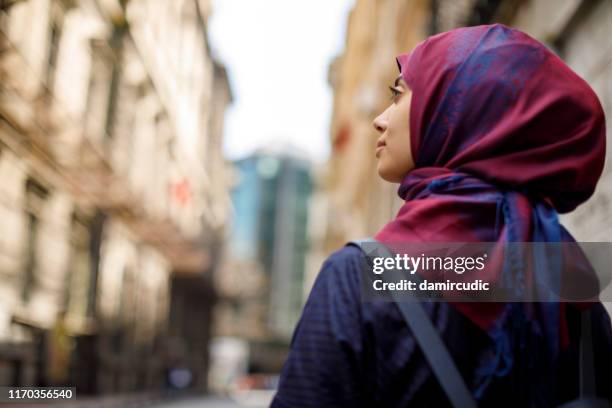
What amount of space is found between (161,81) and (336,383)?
22547 millimetres

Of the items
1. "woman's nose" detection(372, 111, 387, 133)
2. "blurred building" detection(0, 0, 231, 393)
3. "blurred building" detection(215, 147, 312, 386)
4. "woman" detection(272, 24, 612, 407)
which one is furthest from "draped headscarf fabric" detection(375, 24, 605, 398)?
"blurred building" detection(215, 147, 312, 386)

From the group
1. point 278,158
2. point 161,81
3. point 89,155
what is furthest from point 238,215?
point 89,155

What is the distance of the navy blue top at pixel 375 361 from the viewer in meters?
1.33

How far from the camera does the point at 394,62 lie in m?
16.4

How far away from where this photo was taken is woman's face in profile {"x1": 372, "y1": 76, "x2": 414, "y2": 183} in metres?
1.58

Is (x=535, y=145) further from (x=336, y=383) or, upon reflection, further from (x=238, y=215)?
(x=238, y=215)

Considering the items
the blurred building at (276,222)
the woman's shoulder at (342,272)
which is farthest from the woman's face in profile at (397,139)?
the blurred building at (276,222)

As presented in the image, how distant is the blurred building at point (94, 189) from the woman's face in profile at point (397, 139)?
9093mm

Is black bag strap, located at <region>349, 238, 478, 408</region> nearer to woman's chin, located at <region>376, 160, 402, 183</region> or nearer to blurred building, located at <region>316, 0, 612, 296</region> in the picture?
woman's chin, located at <region>376, 160, 402, 183</region>

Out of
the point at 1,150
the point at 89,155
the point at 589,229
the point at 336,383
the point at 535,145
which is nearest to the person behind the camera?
the point at 336,383

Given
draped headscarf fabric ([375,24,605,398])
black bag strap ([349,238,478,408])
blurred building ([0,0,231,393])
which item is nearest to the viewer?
black bag strap ([349,238,478,408])

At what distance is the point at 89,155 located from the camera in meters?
15.0

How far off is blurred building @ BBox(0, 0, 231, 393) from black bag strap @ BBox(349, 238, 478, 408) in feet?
30.9

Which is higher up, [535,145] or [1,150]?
[1,150]
